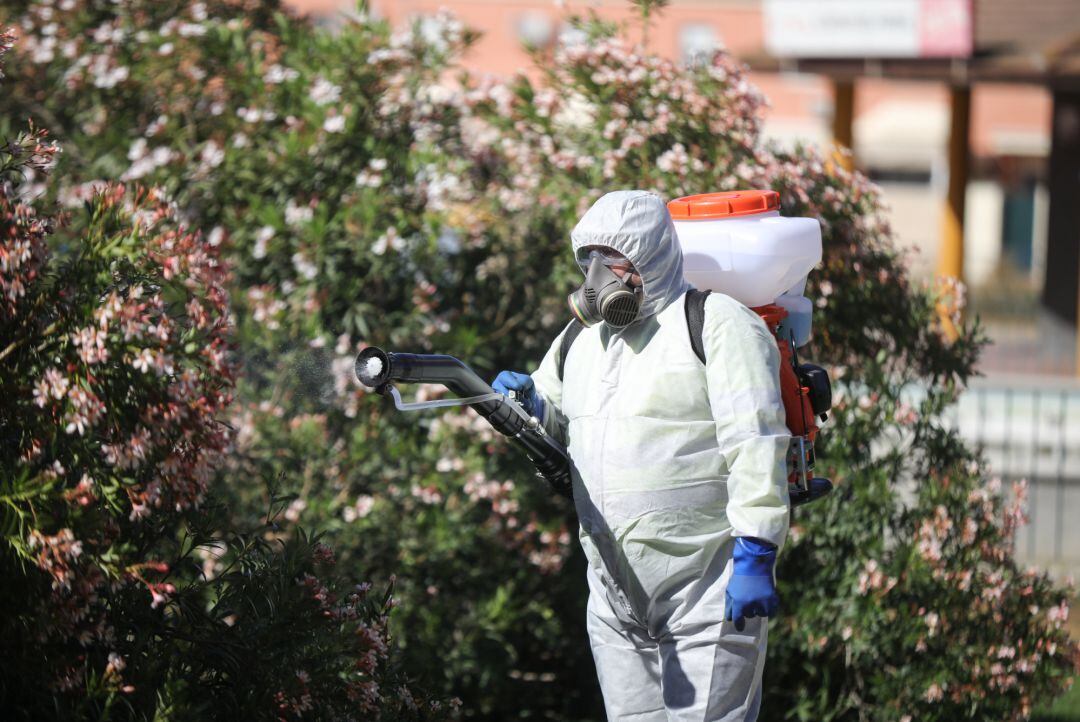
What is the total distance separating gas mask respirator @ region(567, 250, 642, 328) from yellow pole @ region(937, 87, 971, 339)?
11.0 meters

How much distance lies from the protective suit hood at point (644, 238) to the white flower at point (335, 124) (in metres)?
2.54

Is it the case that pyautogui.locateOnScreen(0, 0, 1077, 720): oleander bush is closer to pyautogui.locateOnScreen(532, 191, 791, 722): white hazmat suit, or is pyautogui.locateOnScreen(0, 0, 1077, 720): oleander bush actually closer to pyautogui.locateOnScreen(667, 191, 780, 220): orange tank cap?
pyautogui.locateOnScreen(667, 191, 780, 220): orange tank cap

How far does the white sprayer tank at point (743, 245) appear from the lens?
3318mm

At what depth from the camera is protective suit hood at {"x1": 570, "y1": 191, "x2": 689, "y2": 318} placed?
10.2 feet

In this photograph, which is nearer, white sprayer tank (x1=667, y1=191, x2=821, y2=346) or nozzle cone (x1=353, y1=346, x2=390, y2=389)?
nozzle cone (x1=353, y1=346, x2=390, y2=389)

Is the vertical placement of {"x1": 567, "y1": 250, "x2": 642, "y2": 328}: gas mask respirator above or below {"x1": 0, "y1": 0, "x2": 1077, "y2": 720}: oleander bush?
above

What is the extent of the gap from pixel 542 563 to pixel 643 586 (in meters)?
1.94

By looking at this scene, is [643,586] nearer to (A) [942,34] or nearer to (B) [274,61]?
(B) [274,61]

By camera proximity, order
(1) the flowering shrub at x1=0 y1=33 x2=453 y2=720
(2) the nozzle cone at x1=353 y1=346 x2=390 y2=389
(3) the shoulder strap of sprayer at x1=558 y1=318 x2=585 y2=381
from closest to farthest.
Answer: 1. (1) the flowering shrub at x1=0 y1=33 x2=453 y2=720
2. (2) the nozzle cone at x1=353 y1=346 x2=390 y2=389
3. (3) the shoulder strap of sprayer at x1=558 y1=318 x2=585 y2=381

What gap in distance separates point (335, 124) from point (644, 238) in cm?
271

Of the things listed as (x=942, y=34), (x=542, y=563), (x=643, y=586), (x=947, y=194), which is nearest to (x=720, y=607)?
(x=643, y=586)

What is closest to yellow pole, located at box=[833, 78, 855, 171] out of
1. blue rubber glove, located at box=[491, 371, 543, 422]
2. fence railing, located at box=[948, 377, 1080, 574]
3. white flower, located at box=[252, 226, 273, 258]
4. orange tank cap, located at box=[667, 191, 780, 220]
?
fence railing, located at box=[948, 377, 1080, 574]

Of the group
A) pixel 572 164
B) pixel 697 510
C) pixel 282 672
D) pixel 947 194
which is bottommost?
pixel 947 194

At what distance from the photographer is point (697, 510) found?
10.3 feet
